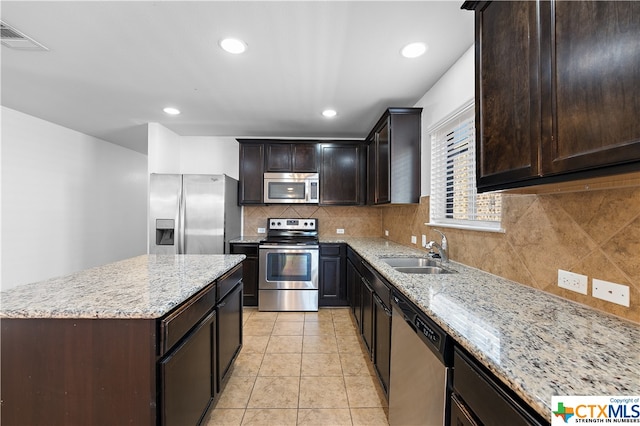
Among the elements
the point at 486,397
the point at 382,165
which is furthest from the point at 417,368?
the point at 382,165

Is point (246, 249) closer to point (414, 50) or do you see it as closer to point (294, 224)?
point (294, 224)

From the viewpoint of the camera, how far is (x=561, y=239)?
48.0 inches

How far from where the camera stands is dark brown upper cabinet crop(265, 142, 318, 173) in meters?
3.81

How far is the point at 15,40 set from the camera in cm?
178

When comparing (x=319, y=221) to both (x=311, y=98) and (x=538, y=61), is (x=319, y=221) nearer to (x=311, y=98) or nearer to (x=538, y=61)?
(x=311, y=98)

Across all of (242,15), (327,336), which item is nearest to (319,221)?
(327,336)

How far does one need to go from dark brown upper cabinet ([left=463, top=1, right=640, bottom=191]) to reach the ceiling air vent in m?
2.78

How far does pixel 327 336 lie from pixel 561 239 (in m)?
2.23

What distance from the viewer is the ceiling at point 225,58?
1524 millimetres

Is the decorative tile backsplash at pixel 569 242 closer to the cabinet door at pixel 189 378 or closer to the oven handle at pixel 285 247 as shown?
the cabinet door at pixel 189 378

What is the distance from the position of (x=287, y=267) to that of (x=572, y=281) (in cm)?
280

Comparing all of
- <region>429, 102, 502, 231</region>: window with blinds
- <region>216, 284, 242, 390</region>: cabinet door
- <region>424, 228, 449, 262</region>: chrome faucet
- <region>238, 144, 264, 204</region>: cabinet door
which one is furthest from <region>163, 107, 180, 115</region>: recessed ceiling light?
<region>424, 228, 449, 262</region>: chrome faucet

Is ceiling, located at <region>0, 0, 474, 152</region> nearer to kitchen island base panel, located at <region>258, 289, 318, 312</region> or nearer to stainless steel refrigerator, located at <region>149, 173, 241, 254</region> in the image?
stainless steel refrigerator, located at <region>149, 173, 241, 254</region>

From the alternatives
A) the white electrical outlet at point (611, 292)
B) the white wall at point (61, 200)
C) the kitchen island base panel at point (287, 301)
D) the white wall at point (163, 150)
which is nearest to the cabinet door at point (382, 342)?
the white electrical outlet at point (611, 292)
